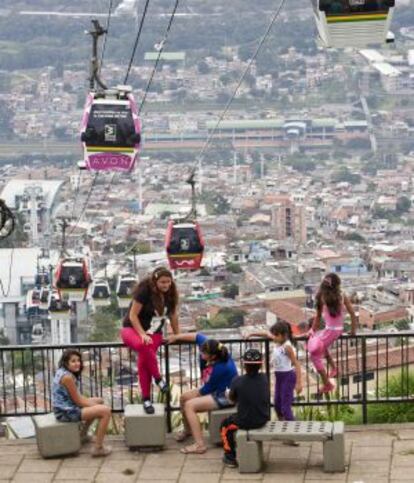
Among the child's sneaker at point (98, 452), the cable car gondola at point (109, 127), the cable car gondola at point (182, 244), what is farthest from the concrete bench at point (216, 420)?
the cable car gondola at point (182, 244)

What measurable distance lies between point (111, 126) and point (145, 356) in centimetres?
1037

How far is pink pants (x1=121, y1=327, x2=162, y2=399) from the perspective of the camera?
10.3 metres

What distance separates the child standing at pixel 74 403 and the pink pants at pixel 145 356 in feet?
1.49

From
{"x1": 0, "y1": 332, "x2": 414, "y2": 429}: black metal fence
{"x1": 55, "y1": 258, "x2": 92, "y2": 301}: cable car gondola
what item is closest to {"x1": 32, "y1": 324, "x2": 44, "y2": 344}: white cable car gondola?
{"x1": 55, "y1": 258, "x2": 92, "y2": 301}: cable car gondola

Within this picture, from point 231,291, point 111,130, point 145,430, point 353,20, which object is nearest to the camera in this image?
point 353,20

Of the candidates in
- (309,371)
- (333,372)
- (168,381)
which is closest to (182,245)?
(309,371)

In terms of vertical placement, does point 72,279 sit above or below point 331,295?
below

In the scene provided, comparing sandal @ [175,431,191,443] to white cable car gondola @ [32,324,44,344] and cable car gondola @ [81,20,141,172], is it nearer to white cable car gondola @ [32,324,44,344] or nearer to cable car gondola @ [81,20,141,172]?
cable car gondola @ [81,20,141,172]

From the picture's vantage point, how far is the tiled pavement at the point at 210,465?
9359 mm

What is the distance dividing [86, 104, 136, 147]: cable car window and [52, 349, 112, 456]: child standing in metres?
10.3

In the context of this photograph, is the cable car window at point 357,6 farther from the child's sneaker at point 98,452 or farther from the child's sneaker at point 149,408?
the child's sneaker at point 98,452

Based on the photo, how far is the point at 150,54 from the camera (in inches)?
5271

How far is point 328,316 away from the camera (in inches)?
423

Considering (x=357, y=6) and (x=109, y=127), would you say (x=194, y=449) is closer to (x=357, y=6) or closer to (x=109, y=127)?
(x=357, y=6)
